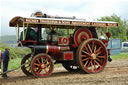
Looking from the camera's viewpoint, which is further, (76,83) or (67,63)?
(67,63)

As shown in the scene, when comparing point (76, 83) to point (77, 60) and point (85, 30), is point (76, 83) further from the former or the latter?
point (85, 30)

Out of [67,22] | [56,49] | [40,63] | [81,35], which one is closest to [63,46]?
[56,49]

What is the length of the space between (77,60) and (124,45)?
2351 cm

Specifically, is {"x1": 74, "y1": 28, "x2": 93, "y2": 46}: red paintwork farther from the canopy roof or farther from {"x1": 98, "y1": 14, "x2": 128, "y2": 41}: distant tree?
{"x1": 98, "y1": 14, "x2": 128, "y2": 41}: distant tree

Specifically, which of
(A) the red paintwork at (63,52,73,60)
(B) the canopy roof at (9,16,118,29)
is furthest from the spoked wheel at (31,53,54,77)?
(B) the canopy roof at (9,16,118,29)

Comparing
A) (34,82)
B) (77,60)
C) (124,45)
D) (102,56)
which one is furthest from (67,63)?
(124,45)

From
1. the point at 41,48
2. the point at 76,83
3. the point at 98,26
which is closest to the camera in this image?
the point at 76,83

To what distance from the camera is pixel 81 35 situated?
926cm

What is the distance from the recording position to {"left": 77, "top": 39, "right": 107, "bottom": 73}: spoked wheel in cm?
888

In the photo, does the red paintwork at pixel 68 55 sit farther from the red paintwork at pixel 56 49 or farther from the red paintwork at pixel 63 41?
the red paintwork at pixel 63 41

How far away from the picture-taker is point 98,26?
9594 millimetres

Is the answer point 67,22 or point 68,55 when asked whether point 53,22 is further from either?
point 68,55

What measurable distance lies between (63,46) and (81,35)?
904mm

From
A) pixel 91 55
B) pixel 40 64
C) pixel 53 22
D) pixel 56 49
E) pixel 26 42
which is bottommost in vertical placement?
pixel 40 64
